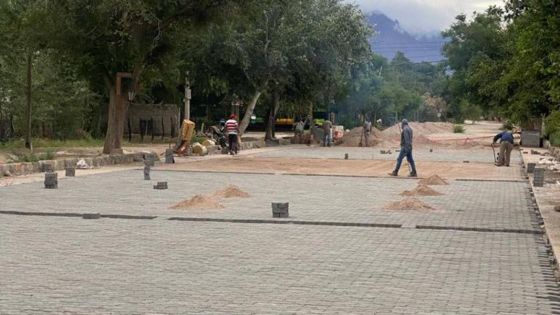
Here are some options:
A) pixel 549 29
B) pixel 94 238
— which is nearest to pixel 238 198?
pixel 94 238

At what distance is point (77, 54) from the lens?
30078 millimetres

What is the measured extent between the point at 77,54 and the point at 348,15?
Answer: 23.0 metres

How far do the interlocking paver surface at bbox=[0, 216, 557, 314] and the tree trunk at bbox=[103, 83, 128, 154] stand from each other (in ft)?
58.6

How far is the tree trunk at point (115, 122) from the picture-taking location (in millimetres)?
31094

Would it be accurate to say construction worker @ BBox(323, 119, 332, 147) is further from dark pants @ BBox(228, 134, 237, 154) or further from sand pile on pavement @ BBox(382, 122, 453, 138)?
dark pants @ BBox(228, 134, 237, 154)

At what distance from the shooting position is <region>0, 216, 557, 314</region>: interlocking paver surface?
755cm

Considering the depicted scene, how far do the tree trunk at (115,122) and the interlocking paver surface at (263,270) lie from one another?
17866 mm

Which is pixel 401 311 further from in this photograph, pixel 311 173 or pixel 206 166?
pixel 206 166

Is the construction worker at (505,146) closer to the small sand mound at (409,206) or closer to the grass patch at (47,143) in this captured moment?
the small sand mound at (409,206)

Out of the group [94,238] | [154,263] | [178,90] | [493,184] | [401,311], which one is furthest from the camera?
[178,90]

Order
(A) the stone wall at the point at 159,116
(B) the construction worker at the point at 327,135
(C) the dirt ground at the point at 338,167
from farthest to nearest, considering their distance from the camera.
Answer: (B) the construction worker at the point at 327,135
(A) the stone wall at the point at 159,116
(C) the dirt ground at the point at 338,167

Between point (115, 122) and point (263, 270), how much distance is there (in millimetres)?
23065

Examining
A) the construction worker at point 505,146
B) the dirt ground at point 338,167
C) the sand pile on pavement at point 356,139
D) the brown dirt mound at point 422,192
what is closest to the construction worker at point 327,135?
the sand pile on pavement at point 356,139

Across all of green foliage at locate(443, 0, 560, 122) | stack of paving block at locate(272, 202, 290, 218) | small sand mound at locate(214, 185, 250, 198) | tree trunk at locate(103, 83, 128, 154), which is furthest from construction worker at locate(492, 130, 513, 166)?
stack of paving block at locate(272, 202, 290, 218)
